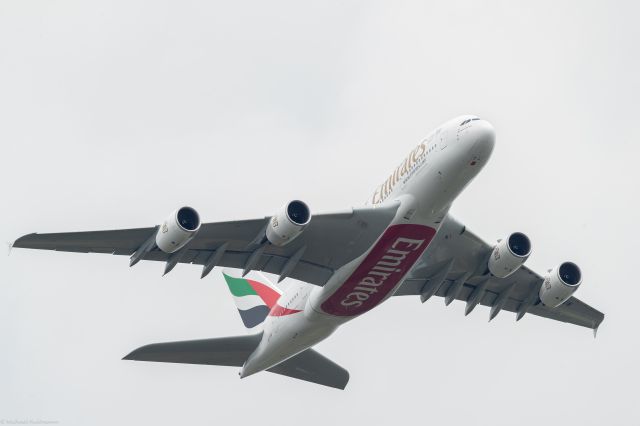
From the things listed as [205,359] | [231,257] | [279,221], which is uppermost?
[279,221]

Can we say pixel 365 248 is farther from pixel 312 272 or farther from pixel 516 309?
pixel 516 309

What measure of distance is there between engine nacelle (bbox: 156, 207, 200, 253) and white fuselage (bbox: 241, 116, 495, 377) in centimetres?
555

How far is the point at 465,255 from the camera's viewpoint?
39.0m

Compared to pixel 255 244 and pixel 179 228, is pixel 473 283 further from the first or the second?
pixel 179 228

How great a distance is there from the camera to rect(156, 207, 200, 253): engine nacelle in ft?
109

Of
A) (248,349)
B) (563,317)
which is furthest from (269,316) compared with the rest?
(563,317)

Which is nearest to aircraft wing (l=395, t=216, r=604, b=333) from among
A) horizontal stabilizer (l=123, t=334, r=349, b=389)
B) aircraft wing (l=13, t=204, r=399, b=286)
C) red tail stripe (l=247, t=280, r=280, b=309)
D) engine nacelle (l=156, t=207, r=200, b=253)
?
aircraft wing (l=13, t=204, r=399, b=286)

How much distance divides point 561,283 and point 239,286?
12686 mm

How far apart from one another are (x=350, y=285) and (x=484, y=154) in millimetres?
6231

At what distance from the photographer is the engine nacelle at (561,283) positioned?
3875 cm

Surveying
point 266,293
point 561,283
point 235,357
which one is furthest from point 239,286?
point 561,283

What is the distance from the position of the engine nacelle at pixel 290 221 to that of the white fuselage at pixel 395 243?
256 cm

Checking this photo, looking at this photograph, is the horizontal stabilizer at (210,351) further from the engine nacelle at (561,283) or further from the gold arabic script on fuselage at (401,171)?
the engine nacelle at (561,283)

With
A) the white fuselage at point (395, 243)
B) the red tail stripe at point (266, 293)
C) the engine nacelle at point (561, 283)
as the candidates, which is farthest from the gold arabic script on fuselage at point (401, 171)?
the red tail stripe at point (266, 293)
